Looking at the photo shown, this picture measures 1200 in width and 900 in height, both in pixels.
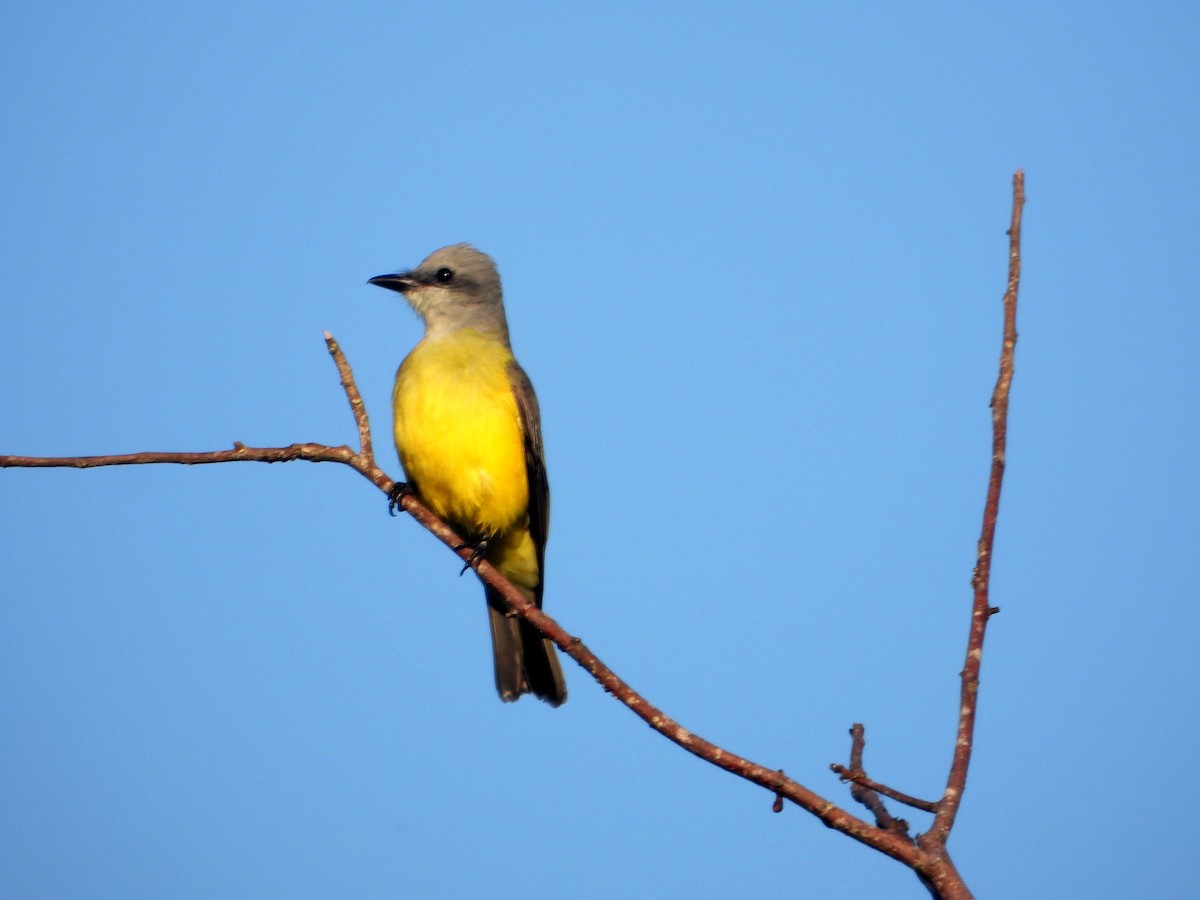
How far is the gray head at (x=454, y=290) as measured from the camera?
820 cm

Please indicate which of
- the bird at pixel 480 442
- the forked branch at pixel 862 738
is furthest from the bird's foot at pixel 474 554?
the forked branch at pixel 862 738

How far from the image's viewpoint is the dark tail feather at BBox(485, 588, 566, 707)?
7.46 meters

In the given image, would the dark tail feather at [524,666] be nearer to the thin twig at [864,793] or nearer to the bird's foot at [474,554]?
the bird's foot at [474,554]

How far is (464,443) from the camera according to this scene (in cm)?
697

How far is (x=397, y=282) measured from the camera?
824cm

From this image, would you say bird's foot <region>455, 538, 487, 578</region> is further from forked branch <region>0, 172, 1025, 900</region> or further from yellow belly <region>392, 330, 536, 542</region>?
forked branch <region>0, 172, 1025, 900</region>

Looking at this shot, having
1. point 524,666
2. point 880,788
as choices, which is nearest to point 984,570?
point 880,788

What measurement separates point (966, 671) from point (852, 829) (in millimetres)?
545

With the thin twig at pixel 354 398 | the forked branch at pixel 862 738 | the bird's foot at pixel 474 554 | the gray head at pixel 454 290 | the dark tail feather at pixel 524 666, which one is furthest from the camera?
the gray head at pixel 454 290

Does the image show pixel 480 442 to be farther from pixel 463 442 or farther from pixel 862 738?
pixel 862 738

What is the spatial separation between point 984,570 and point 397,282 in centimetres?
547

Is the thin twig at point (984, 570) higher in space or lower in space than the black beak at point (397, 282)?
lower

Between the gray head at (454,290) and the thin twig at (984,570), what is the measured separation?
4892 millimetres

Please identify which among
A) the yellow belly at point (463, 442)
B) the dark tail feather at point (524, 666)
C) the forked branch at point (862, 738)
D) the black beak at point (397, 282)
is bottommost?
the forked branch at point (862, 738)
